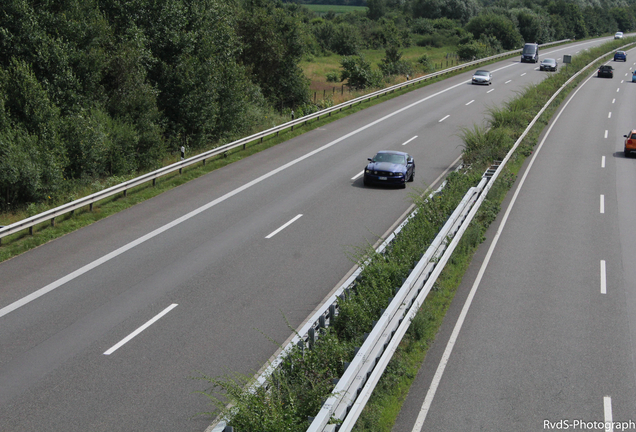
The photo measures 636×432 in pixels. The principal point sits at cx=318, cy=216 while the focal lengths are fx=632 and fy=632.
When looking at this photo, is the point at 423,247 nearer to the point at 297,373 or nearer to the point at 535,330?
the point at 535,330

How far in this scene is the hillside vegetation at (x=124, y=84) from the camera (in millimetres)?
22734

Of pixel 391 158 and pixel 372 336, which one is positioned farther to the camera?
pixel 391 158

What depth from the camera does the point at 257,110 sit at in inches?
1428

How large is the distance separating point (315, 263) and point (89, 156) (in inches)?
483

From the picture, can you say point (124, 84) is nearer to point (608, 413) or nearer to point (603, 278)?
point (603, 278)

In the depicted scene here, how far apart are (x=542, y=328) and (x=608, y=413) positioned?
3.06 metres

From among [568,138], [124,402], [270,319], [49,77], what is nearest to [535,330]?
[270,319]

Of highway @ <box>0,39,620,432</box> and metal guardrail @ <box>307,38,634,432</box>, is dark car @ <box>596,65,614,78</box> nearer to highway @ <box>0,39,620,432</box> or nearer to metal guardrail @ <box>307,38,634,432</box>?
highway @ <box>0,39,620,432</box>

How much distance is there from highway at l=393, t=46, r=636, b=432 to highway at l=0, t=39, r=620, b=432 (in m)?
0.67

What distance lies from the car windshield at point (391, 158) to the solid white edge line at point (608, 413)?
49.5 ft

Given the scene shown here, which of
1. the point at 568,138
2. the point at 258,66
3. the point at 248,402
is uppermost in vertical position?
the point at 258,66

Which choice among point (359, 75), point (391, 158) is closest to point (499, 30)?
point (359, 75)

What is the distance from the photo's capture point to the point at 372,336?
10.1 metres

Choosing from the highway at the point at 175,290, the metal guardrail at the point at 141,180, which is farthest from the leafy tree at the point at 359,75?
the highway at the point at 175,290
